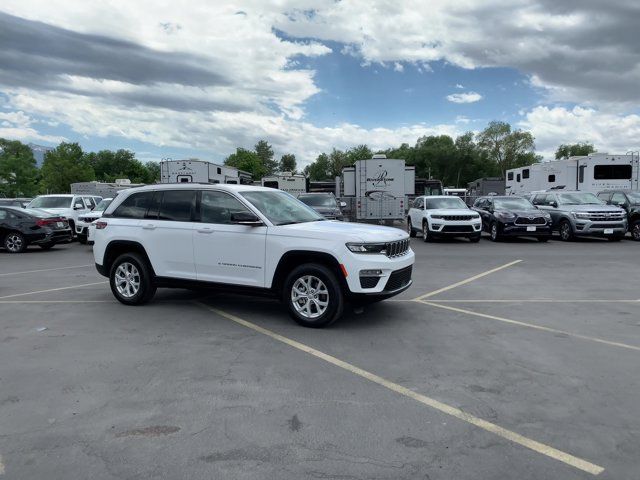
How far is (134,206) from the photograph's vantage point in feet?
25.7

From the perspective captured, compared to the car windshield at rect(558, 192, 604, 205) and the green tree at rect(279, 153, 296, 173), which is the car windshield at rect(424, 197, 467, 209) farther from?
the green tree at rect(279, 153, 296, 173)

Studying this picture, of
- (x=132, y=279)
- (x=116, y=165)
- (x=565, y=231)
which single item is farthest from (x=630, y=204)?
(x=116, y=165)

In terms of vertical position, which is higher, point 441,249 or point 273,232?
point 273,232

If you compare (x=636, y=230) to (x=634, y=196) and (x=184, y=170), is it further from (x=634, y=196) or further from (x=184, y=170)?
(x=184, y=170)

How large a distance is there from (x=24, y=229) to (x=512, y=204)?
54.5 feet

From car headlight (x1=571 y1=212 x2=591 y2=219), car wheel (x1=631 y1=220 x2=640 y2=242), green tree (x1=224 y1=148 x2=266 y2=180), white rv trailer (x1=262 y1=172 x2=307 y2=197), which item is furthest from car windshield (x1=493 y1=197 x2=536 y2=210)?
green tree (x1=224 y1=148 x2=266 y2=180)

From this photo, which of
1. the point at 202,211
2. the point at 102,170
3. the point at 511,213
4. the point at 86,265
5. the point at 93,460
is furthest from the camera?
the point at 102,170

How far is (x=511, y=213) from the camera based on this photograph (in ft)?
58.5

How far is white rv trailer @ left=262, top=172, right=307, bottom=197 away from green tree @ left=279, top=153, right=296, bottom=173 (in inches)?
4245

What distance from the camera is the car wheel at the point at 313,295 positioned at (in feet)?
20.3

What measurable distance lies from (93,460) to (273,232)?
12.1 feet

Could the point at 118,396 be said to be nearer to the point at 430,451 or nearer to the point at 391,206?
the point at 430,451

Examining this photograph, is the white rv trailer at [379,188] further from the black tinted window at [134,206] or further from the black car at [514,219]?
the black tinted window at [134,206]

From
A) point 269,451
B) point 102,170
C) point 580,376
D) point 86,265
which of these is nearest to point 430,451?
point 269,451
